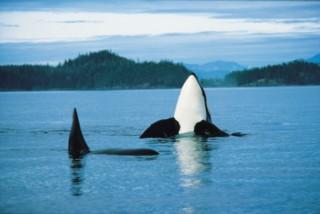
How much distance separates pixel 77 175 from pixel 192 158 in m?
5.85

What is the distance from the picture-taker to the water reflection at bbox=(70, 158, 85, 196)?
20844mm

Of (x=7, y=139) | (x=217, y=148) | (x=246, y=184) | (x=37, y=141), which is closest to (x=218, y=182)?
(x=246, y=184)

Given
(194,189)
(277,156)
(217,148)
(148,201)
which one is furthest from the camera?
(217,148)

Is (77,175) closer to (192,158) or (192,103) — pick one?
(192,158)

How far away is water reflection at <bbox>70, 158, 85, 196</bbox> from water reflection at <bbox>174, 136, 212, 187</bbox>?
3.14 m

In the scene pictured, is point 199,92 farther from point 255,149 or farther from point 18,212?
point 18,212

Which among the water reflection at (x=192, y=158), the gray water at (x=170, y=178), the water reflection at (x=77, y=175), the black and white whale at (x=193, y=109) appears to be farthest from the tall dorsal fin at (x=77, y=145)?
the black and white whale at (x=193, y=109)

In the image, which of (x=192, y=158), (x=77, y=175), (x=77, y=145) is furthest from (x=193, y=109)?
(x=77, y=175)

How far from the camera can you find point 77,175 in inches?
928

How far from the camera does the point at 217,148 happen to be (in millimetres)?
31734

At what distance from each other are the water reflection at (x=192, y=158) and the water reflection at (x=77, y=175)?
10.3ft

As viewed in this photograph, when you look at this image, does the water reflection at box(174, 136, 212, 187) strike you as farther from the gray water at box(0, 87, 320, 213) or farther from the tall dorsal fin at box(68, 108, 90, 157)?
the tall dorsal fin at box(68, 108, 90, 157)

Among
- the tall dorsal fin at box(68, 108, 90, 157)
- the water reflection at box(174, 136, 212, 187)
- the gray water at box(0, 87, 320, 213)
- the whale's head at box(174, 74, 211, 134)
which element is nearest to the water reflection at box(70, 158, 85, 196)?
the gray water at box(0, 87, 320, 213)

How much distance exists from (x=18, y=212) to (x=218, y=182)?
6.84 m
